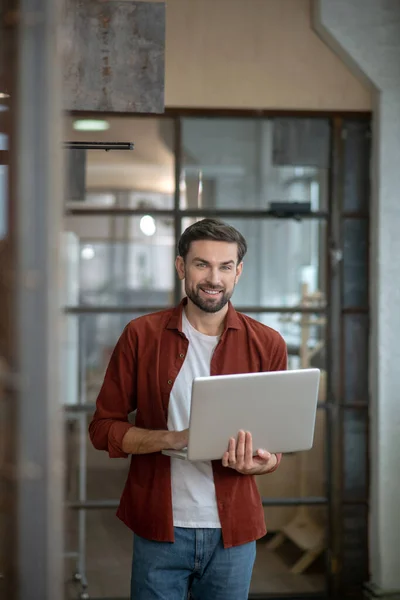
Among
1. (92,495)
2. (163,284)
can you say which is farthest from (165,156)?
(92,495)

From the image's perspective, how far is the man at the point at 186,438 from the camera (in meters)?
2.19

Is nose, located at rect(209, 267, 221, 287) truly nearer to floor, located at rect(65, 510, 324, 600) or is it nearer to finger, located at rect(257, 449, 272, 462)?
finger, located at rect(257, 449, 272, 462)

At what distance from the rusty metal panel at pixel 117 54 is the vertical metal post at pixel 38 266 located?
1.20 metres

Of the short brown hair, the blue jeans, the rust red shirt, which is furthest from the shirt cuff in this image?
the short brown hair

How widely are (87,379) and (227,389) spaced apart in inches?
80.5

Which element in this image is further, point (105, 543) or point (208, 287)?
point (105, 543)

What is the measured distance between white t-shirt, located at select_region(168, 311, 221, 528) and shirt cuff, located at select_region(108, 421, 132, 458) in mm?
131

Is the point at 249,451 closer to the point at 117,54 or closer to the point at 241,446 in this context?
the point at 241,446

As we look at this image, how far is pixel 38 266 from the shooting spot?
1042 millimetres

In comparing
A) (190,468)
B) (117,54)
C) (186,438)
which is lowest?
(190,468)

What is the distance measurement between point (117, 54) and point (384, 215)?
2.02 meters

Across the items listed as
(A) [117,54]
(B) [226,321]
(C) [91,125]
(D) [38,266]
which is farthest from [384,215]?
(D) [38,266]

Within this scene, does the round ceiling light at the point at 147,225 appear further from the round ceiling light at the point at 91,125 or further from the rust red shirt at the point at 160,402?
the rust red shirt at the point at 160,402

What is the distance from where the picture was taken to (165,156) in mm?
3998
